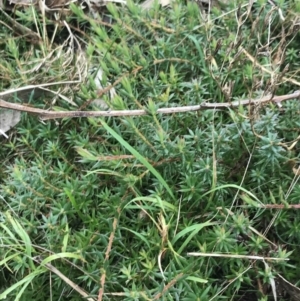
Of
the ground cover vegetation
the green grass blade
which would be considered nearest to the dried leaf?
the ground cover vegetation

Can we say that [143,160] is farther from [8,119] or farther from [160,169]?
[8,119]

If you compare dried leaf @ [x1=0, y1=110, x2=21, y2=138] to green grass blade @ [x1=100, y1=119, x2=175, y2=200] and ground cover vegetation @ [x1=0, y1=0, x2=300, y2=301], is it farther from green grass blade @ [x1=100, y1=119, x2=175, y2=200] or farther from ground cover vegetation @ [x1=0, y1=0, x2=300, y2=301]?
green grass blade @ [x1=100, y1=119, x2=175, y2=200]

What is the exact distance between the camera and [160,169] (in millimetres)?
1758

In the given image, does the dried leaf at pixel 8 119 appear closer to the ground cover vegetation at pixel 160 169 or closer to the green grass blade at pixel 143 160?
the ground cover vegetation at pixel 160 169

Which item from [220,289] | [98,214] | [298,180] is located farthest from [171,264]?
[298,180]

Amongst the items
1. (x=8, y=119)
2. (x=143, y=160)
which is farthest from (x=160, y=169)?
(x=8, y=119)

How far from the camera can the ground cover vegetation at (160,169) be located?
1.59 metres

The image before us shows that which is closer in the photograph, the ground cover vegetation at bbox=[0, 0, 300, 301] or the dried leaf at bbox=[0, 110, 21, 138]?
the ground cover vegetation at bbox=[0, 0, 300, 301]

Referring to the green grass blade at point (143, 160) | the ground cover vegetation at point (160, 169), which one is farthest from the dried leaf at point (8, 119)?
the green grass blade at point (143, 160)

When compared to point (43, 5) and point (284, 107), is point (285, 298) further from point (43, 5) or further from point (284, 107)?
point (43, 5)

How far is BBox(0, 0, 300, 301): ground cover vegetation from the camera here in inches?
62.4

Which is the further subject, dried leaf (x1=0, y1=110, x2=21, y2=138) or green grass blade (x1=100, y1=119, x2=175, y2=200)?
dried leaf (x1=0, y1=110, x2=21, y2=138)

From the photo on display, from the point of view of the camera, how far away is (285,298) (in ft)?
5.25

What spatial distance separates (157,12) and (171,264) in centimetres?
105
